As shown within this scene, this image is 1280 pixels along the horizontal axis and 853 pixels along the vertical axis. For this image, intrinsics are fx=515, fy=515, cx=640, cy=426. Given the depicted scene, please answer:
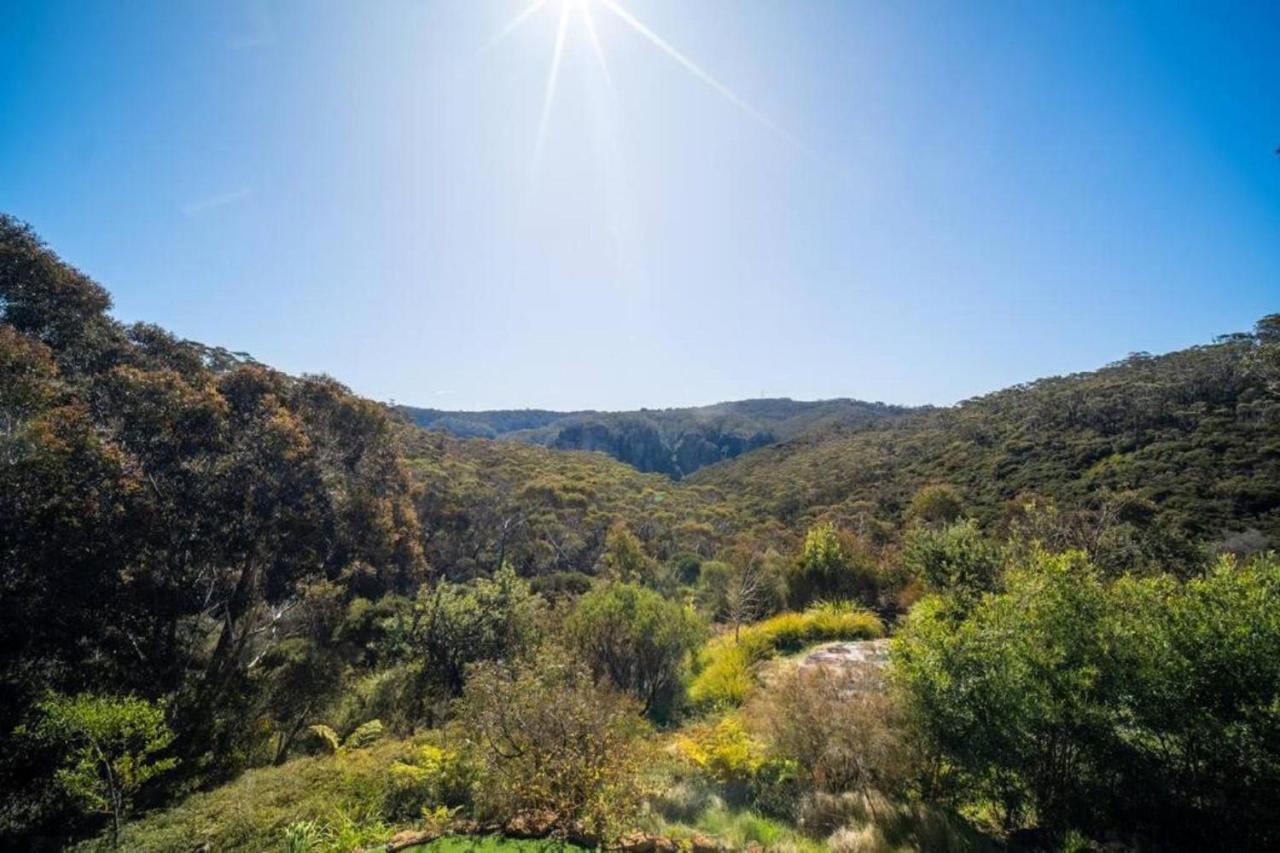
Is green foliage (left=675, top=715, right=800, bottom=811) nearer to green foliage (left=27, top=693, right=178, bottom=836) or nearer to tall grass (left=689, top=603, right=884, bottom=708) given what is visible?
tall grass (left=689, top=603, right=884, bottom=708)

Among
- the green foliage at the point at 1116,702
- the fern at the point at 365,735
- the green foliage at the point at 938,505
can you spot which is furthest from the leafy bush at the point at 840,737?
the green foliage at the point at 938,505

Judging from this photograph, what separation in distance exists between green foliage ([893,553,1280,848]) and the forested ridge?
0.03 m

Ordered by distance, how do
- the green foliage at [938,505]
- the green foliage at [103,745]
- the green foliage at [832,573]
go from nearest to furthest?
the green foliage at [103,745] < the green foliage at [832,573] < the green foliage at [938,505]

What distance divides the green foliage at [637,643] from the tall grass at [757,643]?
78 centimetres

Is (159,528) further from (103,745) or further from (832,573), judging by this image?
(832,573)

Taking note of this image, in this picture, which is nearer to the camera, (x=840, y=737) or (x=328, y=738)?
(x=840, y=737)

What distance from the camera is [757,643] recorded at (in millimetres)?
13734

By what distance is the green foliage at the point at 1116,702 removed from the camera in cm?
482

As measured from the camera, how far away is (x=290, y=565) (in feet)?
49.8

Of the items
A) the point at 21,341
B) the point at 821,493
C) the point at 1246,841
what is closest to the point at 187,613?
the point at 21,341

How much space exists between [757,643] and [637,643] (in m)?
3.56

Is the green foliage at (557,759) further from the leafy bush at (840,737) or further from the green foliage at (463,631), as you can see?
the green foliage at (463,631)

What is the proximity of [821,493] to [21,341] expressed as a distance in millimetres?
43249

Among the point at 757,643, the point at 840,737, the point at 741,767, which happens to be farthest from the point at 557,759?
the point at 757,643
